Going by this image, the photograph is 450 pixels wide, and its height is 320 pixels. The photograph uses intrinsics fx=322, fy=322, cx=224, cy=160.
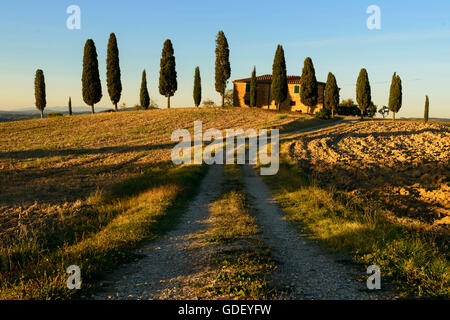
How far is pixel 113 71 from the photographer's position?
212 ft

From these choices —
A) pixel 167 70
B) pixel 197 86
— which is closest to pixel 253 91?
pixel 197 86

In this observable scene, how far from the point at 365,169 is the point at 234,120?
3497 cm

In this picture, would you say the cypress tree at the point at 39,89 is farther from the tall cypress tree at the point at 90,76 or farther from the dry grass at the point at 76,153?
the dry grass at the point at 76,153

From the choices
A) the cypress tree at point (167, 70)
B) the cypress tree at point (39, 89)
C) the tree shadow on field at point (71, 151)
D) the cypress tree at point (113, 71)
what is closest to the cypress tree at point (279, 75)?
the cypress tree at point (167, 70)

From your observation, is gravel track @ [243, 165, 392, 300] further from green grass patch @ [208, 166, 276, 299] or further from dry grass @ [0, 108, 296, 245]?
dry grass @ [0, 108, 296, 245]

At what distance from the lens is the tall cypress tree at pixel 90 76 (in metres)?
62.2

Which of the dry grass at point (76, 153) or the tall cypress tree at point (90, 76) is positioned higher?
the tall cypress tree at point (90, 76)

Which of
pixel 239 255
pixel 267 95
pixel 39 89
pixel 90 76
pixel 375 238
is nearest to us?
pixel 239 255

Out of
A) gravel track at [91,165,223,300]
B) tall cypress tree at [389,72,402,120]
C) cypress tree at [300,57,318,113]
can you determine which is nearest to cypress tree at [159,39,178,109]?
cypress tree at [300,57,318,113]

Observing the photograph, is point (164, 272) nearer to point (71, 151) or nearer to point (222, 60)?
point (71, 151)
